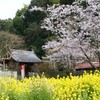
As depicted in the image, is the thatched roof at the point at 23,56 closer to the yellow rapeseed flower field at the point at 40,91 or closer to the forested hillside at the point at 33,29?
the forested hillside at the point at 33,29

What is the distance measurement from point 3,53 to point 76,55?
25361 millimetres

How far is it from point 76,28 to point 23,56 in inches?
899

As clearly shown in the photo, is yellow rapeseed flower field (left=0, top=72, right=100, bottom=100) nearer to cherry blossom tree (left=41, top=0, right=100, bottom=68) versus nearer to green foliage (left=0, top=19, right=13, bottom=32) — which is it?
cherry blossom tree (left=41, top=0, right=100, bottom=68)

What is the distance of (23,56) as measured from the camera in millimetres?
40531

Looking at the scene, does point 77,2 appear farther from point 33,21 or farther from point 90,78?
point 33,21

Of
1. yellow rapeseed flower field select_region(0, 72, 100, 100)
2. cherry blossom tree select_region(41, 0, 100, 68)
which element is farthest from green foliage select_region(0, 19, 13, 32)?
yellow rapeseed flower field select_region(0, 72, 100, 100)

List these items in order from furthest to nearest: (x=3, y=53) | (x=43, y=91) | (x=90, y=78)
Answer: (x=3, y=53) → (x=90, y=78) → (x=43, y=91)

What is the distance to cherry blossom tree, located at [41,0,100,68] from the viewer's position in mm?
16891

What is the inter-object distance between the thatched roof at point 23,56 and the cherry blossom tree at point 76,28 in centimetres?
2039

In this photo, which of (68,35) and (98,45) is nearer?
(98,45)

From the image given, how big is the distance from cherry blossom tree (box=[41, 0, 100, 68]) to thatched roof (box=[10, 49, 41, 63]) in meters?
20.4

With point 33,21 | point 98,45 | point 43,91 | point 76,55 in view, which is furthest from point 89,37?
point 33,21

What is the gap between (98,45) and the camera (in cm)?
1702

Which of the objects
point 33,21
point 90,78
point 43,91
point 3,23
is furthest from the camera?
point 3,23
